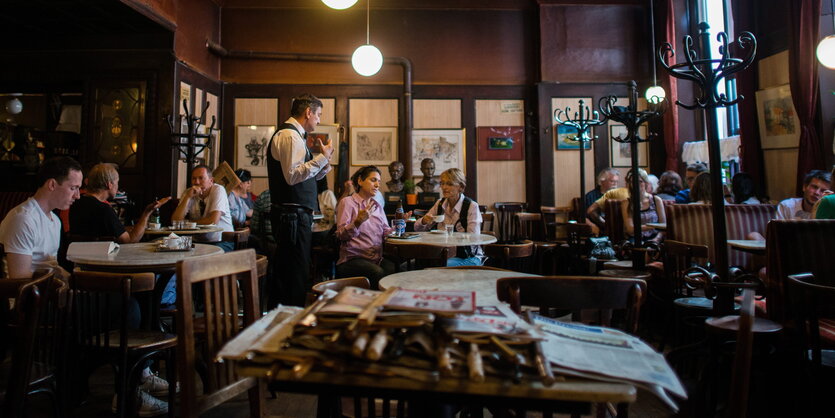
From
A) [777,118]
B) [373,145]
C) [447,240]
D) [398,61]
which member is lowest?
[447,240]

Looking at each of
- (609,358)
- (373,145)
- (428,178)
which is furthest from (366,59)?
(609,358)

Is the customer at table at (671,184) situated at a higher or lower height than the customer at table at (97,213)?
higher

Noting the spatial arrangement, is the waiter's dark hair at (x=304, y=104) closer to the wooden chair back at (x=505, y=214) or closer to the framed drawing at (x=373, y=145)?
the framed drawing at (x=373, y=145)

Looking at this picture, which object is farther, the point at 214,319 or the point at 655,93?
the point at 655,93

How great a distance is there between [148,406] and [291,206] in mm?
1493

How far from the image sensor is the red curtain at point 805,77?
5207 millimetres

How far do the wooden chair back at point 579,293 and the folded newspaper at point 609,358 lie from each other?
0.38 metres

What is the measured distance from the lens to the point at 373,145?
8078mm

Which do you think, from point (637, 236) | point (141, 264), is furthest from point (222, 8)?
point (637, 236)

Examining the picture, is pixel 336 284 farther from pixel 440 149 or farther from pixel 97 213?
pixel 440 149

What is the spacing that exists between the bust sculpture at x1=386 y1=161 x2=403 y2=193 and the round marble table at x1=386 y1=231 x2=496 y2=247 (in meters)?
3.66

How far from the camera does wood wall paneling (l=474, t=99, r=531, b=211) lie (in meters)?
8.15

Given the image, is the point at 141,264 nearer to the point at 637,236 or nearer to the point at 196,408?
the point at 196,408

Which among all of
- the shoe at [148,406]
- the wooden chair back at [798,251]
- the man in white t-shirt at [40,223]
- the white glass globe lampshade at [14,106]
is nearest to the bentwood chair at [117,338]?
the shoe at [148,406]
